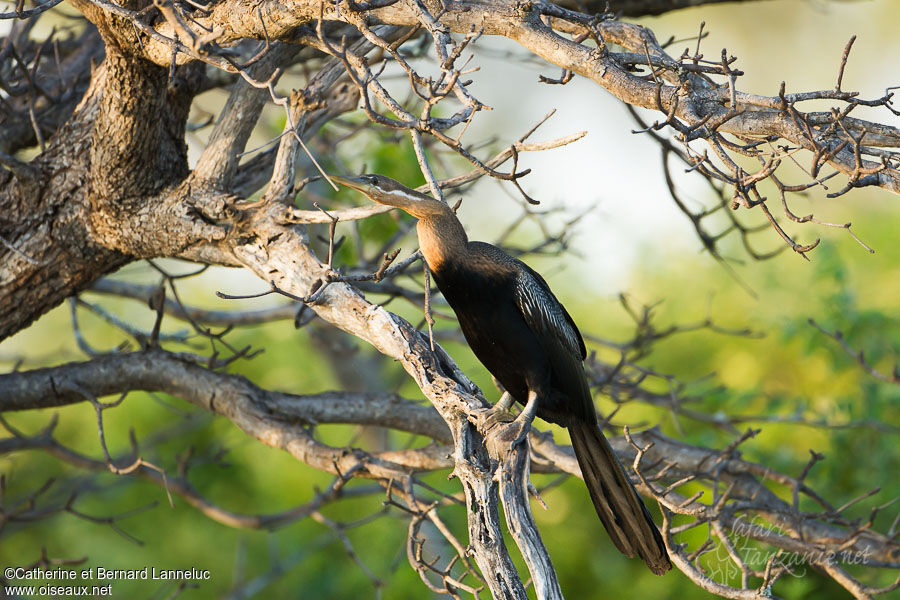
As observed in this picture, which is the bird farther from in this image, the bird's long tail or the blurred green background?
the blurred green background

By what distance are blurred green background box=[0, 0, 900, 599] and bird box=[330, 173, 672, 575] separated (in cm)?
154

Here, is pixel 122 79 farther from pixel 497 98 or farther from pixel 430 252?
pixel 497 98

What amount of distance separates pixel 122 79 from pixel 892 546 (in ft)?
9.66

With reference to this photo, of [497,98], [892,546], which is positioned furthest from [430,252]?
[497,98]

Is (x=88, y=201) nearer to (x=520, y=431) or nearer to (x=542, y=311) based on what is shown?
(x=542, y=311)

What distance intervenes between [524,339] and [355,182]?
0.65m

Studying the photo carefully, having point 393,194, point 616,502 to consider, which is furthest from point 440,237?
point 616,502

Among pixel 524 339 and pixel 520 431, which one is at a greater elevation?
pixel 524 339

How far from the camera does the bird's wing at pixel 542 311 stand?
242 centimetres

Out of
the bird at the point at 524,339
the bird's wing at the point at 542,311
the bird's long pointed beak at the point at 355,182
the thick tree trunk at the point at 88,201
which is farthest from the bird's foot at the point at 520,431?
the thick tree trunk at the point at 88,201

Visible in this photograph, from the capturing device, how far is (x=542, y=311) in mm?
2457

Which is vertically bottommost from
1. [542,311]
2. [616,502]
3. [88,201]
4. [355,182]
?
[616,502]

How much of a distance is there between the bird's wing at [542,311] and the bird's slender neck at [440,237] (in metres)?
0.23

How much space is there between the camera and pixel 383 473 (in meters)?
2.79
